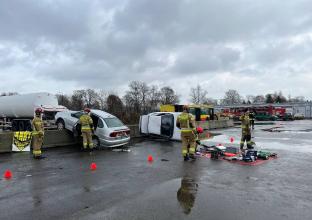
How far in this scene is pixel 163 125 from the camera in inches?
701

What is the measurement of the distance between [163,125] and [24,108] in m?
11.1

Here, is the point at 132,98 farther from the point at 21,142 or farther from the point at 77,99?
the point at 21,142

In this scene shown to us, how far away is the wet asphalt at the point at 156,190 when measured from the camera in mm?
5316

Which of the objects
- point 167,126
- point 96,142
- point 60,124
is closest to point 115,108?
point 60,124

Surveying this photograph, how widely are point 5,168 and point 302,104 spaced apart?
85.4 m

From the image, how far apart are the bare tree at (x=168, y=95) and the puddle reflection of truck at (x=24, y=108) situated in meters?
74.8

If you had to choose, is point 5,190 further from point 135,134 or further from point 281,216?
point 135,134

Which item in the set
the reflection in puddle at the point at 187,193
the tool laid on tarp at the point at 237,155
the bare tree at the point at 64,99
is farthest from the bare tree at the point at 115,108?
the reflection in puddle at the point at 187,193

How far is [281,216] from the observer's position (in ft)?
16.7

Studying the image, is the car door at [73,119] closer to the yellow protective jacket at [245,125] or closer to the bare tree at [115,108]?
the yellow protective jacket at [245,125]

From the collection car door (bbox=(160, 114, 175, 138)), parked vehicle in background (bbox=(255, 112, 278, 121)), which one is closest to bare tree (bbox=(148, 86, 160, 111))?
parked vehicle in background (bbox=(255, 112, 278, 121))

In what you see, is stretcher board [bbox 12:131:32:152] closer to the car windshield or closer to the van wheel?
the van wheel

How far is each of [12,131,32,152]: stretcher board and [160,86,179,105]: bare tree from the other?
84048 mm

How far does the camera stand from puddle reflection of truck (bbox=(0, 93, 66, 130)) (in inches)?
840
